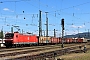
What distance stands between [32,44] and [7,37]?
1175 cm

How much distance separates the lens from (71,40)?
104 metres

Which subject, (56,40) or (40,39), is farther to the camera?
(56,40)

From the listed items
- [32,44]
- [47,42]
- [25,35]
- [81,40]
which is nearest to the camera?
[25,35]

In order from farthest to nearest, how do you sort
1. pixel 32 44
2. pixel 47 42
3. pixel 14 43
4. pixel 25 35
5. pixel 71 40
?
pixel 71 40 → pixel 47 42 → pixel 32 44 → pixel 25 35 → pixel 14 43

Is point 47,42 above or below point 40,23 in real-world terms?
below

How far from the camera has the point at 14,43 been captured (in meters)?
55.5

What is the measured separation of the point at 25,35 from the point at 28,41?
206 cm

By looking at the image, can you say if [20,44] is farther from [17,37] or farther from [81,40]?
[81,40]

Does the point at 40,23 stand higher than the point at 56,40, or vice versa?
the point at 40,23

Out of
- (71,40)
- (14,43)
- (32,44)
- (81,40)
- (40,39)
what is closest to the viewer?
(14,43)

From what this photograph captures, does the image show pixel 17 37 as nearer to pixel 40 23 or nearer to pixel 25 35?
pixel 25 35

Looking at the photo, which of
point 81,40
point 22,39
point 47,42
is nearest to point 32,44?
point 22,39

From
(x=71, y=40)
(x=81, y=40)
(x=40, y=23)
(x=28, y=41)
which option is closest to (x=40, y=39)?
(x=40, y=23)

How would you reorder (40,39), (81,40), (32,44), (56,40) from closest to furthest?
(32,44)
(40,39)
(56,40)
(81,40)
